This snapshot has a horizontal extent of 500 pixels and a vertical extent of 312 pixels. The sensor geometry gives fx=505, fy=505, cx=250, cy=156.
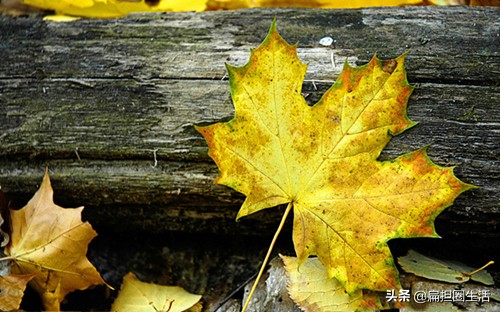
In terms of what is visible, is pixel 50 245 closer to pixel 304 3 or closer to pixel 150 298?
pixel 150 298

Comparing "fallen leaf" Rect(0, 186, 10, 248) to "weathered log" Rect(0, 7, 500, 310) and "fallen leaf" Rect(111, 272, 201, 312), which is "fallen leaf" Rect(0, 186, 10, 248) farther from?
"fallen leaf" Rect(111, 272, 201, 312)

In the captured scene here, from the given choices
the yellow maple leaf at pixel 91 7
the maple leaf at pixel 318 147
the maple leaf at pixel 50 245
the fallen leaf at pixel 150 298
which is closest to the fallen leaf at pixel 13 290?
the maple leaf at pixel 50 245

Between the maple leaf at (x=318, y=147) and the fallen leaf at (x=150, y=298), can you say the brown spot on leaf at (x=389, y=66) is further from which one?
the fallen leaf at (x=150, y=298)

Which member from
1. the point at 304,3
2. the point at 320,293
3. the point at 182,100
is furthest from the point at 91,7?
the point at 320,293

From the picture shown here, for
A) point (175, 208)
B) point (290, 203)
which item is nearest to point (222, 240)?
point (175, 208)

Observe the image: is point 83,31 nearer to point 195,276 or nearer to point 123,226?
point 123,226
